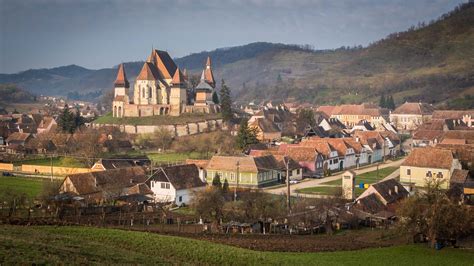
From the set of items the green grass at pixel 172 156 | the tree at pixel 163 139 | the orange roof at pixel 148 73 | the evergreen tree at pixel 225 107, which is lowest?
the green grass at pixel 172 156

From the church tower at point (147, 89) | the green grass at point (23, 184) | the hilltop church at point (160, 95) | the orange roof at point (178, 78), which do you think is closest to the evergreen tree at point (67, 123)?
the hilltop church at point (160, 95)

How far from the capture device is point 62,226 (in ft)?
102

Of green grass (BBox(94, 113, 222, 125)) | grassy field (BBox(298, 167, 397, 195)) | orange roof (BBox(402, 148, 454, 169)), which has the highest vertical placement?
green grass (BBox(94, 113, 222, 125))

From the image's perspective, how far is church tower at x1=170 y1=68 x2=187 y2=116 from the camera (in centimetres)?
9388

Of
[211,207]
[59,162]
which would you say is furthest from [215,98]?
[211,207]

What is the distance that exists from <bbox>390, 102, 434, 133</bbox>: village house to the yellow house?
188 ft

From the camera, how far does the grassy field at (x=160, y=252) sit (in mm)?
21516

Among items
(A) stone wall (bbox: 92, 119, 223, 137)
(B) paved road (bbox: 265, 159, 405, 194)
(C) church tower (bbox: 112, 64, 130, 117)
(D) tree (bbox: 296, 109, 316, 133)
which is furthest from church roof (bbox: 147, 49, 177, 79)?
(B) paved road (bbox: 265, 159, 405, 194)

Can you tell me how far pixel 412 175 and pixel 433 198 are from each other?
21.1 m

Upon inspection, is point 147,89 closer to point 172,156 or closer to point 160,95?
point 160,95

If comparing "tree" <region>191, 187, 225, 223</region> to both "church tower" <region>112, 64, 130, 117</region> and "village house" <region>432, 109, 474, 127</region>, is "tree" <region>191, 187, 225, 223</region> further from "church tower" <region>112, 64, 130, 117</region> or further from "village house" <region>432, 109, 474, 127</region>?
"village house" <region>432, 109, 474, 127</region>

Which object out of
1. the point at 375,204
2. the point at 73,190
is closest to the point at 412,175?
the point at 375,204

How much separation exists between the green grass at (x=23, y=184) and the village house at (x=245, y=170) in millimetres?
15027

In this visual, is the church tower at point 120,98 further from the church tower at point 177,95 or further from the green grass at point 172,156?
the green grass at point 172,156
